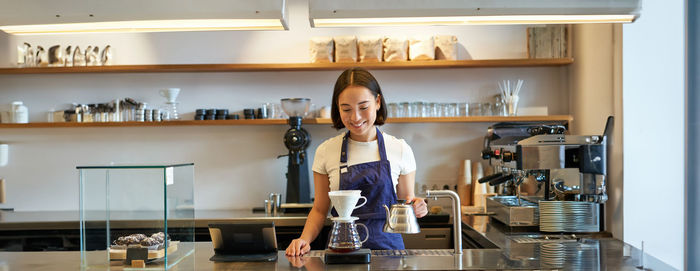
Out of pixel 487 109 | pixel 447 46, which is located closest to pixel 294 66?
pixel 447 46

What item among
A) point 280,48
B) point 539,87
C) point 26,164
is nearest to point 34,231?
point 26,164

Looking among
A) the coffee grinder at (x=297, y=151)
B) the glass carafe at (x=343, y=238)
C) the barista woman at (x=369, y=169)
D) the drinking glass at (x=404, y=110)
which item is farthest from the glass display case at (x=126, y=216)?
the drinking glass at (x=404, y=110)

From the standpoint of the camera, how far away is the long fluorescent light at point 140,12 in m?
2.43

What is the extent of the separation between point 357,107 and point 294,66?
74.9 inches

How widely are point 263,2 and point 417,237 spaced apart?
193 centimetres

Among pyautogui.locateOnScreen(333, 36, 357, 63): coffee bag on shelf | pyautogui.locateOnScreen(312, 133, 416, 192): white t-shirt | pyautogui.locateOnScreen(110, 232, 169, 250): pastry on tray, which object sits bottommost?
pyautogui.locateOnScreen(110, 232, 169, 250): pastry on tray

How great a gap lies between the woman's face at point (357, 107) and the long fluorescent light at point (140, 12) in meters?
0.42

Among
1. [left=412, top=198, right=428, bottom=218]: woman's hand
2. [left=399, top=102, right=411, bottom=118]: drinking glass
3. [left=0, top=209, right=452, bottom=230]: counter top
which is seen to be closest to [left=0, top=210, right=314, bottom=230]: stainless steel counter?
[left=0, top=209, right=452, bottom=230]: counter top

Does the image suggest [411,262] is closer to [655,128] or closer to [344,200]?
[344,200]

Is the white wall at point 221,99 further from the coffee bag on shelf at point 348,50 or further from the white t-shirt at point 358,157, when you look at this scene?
the white t-shirt at point 358,157

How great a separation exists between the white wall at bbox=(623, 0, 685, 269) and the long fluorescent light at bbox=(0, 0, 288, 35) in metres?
1.95

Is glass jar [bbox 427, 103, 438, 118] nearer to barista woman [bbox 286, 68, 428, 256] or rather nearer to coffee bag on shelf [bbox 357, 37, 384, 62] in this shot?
coffee bag on shelf [bbox 357, 37, 384, 62]

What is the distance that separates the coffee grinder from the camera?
414 centimetres

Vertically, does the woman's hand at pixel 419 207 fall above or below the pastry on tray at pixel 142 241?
above
